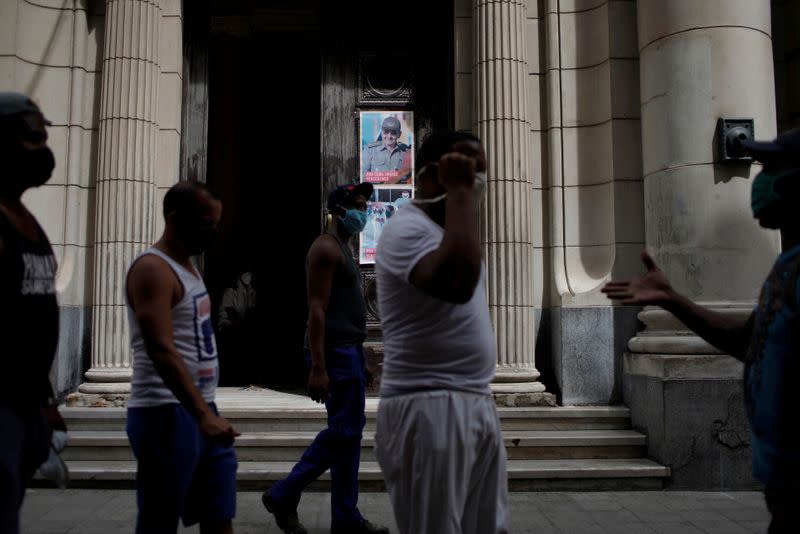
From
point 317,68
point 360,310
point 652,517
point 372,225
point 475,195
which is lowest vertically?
point 652,517

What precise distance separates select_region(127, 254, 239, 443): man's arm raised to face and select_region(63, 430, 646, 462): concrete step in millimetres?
3543

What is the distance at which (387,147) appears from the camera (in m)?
8.18

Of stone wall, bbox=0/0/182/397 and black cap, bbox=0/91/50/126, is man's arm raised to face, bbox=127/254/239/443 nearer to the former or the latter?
black cap, bbox=0/91/50/126

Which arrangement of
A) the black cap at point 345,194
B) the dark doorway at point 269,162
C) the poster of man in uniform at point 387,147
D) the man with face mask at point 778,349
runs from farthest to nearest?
1. the dark doorway at point 269,162
2. the poster of man in uniform at point 387,147
3. the black cap at point 345,194
4. the man with face mask at point 778,349

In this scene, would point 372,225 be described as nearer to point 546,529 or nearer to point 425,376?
point 546,529

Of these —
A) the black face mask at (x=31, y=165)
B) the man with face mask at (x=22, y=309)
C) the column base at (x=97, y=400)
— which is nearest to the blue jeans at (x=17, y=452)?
the man with face mask at (x=22, y=309)

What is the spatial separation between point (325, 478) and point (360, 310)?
6.07 ft

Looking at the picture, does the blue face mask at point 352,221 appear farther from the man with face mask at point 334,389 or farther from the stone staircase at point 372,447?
the stone staircase at point 372,447

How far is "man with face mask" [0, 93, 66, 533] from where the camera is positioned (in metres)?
2.25

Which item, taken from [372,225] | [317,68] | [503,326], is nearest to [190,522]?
[503,326]

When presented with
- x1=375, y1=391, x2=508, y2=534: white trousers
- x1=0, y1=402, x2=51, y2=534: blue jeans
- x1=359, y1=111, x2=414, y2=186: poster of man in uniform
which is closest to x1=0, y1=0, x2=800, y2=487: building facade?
x1=359, y1=111, x2=414, y2=186: poster of man in uniform

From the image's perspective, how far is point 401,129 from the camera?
820cm

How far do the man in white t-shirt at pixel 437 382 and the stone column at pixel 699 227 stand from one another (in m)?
4.16

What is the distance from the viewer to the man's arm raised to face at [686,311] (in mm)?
2607
